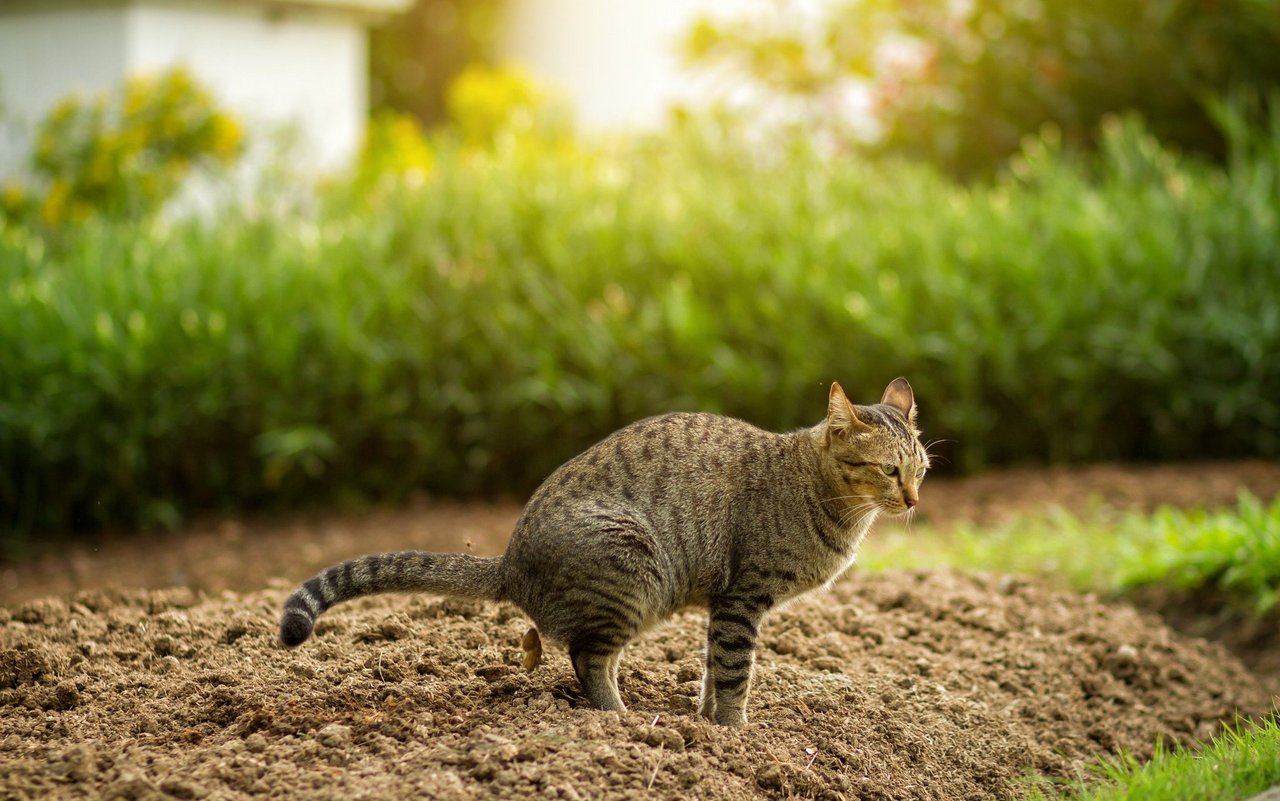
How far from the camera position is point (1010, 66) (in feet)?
38.0

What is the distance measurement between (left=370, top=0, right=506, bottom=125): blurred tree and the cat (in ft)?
59.2

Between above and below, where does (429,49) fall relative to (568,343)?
above

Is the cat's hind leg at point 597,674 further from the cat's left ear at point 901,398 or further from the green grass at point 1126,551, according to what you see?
the green grass at point 1126,551

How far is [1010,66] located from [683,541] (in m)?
9.00

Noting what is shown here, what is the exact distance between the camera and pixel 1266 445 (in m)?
7.75

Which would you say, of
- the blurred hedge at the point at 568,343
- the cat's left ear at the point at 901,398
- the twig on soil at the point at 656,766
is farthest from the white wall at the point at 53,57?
the twig on soil at the point at 656,766

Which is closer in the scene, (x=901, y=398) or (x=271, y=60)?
(x=901, y=398)

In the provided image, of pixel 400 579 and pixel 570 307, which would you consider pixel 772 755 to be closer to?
pixel 400 579

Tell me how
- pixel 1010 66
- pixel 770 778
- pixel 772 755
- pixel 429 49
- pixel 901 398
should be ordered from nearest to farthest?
pixel 770 778 → pixel 772 755 → pixel 901 398 → pixel 1010 66 → pixel 429 49

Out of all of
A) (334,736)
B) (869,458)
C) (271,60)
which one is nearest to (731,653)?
(869,458)

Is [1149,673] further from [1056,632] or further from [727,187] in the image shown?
[727,187]

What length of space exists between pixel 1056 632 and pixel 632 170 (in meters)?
6.22

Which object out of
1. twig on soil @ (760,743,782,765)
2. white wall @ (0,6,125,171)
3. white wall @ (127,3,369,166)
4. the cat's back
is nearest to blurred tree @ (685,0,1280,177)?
white wall @ (127,3,369,166)

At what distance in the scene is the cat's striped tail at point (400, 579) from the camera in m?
3.51
